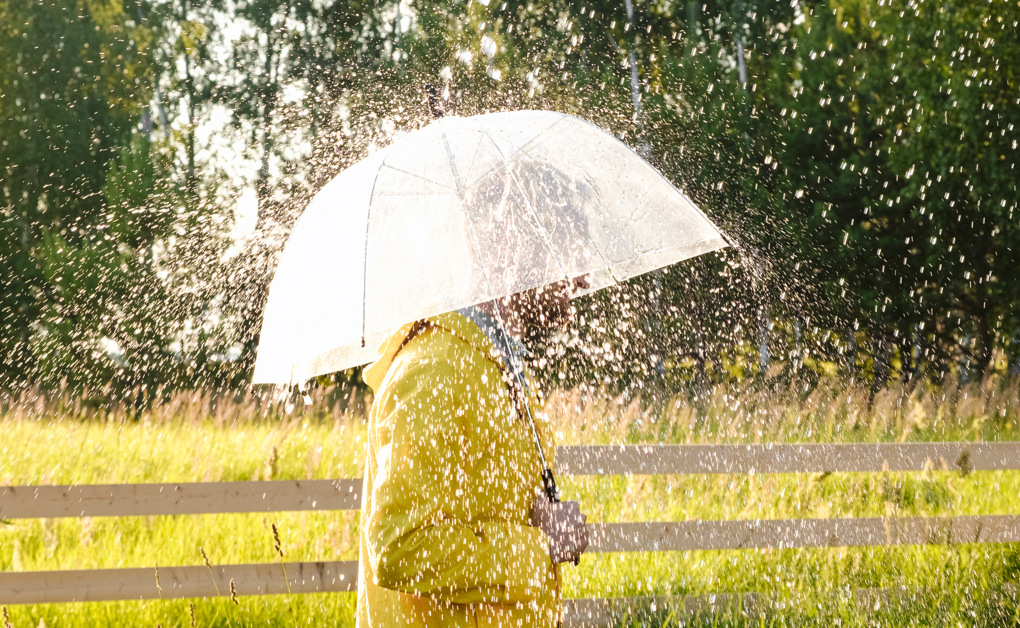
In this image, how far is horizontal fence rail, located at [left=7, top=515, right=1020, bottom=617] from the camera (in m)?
4.44

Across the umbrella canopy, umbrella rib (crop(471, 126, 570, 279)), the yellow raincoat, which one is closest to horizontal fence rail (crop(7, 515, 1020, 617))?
the umbrella canopy

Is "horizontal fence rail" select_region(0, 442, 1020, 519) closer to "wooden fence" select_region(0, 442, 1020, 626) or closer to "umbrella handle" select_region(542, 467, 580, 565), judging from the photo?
"wooden fence" select_region(0, 442, 1020, 626)

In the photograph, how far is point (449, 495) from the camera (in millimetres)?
1949

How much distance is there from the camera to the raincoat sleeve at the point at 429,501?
1.90 meters

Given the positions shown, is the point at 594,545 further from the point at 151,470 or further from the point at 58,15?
the point at 58,15

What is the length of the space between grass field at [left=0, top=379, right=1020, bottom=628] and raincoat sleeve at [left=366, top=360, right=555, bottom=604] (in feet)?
8.66

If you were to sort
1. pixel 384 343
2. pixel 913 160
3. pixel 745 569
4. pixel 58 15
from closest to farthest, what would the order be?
pixel 384 343
pixel 745 569
pixel 913 160
pixel 58 15

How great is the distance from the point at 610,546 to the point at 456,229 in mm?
2759

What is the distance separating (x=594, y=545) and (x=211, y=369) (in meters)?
14.3

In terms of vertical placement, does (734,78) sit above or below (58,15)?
below

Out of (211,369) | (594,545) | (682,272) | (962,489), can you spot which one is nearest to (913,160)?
(682,272)

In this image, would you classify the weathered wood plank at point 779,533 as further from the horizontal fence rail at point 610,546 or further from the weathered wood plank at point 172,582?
the weathered wood plank at point 172,582

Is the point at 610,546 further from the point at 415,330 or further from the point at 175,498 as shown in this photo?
the point at 415,330

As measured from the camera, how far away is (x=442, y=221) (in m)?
2.54
